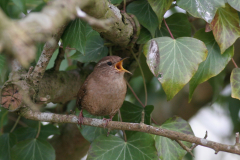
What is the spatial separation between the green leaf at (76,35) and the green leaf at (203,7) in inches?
29.4

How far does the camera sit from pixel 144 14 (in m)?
2.31

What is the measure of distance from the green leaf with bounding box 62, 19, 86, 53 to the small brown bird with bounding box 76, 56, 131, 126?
504mm

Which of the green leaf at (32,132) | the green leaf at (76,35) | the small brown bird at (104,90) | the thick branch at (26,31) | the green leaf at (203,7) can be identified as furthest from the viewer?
the green leaf at (32,132)

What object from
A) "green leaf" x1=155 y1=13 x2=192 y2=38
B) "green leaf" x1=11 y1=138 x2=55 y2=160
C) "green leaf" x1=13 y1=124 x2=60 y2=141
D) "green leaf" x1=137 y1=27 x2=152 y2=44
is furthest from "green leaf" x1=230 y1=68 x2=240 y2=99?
"green leaf" x1=13 y1=124 x2=60 y2=141

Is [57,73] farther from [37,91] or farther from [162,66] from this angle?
[162,66]

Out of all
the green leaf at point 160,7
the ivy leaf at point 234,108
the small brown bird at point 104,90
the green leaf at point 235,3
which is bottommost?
the ivy leaf at point 234,108

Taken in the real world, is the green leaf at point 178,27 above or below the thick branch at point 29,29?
below

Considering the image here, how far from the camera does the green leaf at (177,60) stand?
1758 mm

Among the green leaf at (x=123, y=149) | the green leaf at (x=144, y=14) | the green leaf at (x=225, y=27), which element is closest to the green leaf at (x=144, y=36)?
the green leaf at (x=144, y=14)

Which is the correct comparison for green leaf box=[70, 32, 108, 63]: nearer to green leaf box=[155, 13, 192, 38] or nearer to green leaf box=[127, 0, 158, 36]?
green leaf box=[127, 0, 158, 36]

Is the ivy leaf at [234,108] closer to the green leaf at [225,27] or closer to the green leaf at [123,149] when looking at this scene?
the green leaf at [225,27]

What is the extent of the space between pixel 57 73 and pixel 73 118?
695mm

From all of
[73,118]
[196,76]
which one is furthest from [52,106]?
[196,76]

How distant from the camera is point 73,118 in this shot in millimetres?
1977
